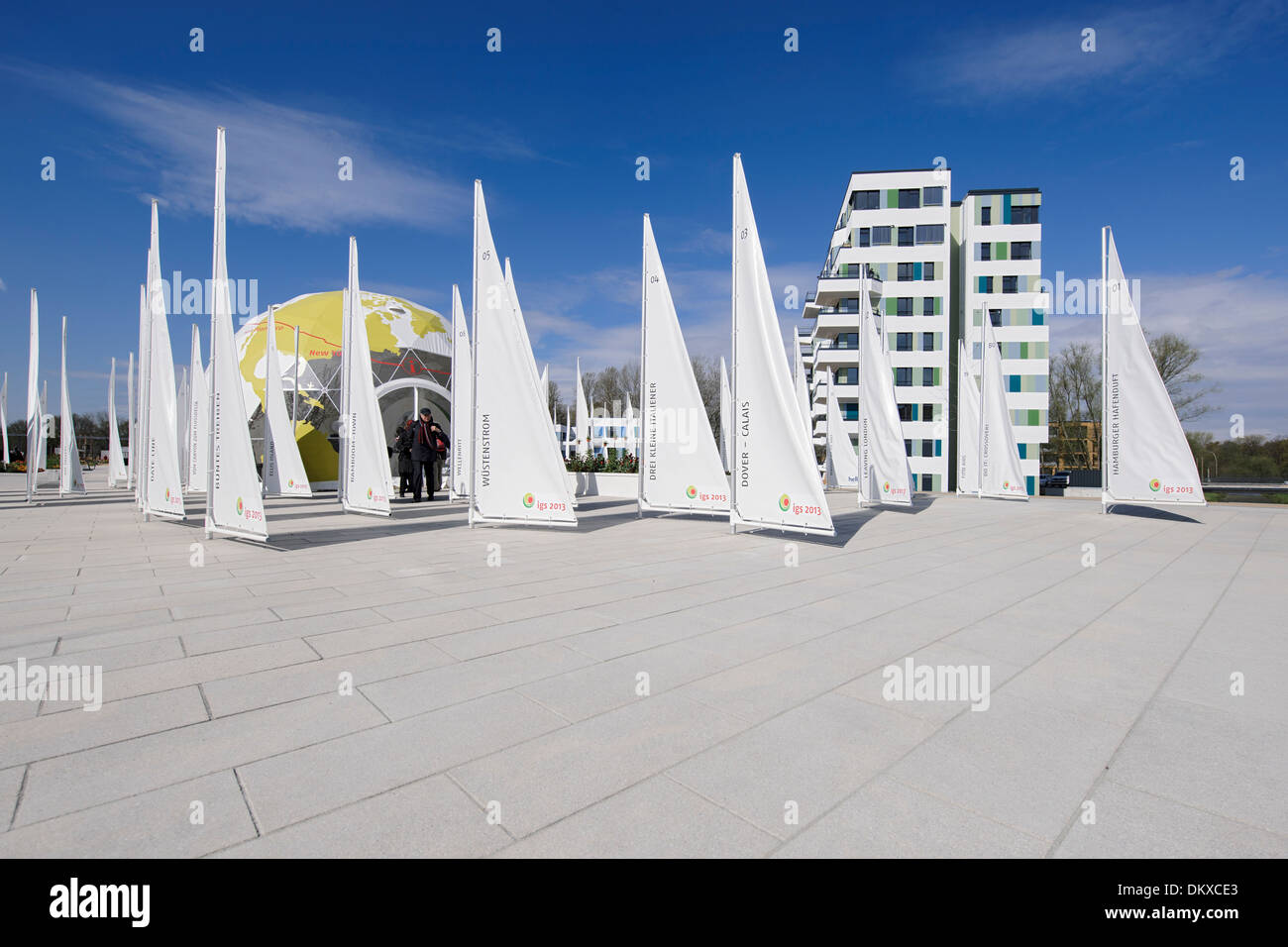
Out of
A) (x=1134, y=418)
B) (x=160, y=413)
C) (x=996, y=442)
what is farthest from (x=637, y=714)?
(x=996, y=442)

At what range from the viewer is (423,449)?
1766cm

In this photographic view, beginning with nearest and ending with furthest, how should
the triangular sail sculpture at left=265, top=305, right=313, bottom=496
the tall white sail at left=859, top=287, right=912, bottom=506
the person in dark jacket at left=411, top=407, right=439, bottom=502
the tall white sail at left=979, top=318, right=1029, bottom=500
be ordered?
the tall white sail at left=859, top=287, right=912, bottom=506
the person in dark jacket at left=411, top=407, right=439, bottom=502
the triangular sail sculpture at left=265, top=305, right=313, bottom=496
the tall white sail at left=979, top=318, right=1029, bottom=500

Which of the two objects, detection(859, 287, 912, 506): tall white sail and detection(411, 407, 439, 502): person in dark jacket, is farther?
detection(411, 407, 439, 502): person in dark jacket

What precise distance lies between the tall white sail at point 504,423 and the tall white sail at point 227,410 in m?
3.47

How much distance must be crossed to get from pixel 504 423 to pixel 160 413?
6196 mm

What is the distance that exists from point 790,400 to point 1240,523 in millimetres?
11387

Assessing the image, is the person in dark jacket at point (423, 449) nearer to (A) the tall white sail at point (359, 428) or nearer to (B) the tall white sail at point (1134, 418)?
(A) the tall white sail at point (359, 428)

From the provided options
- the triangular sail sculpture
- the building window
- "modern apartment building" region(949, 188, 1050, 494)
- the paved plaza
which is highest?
the building window

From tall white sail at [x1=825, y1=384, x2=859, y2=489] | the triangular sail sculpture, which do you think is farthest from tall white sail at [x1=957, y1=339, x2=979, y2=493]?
the triangular sail sculpture

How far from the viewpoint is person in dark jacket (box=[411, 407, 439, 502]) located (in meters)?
17.4

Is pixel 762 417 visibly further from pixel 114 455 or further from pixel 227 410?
pixel 114 455

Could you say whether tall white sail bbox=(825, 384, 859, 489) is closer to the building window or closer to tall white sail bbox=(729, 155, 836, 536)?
tall white sail bbox=(729, 155, 836, 536)

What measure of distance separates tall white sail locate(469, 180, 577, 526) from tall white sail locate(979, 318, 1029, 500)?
14377mm
